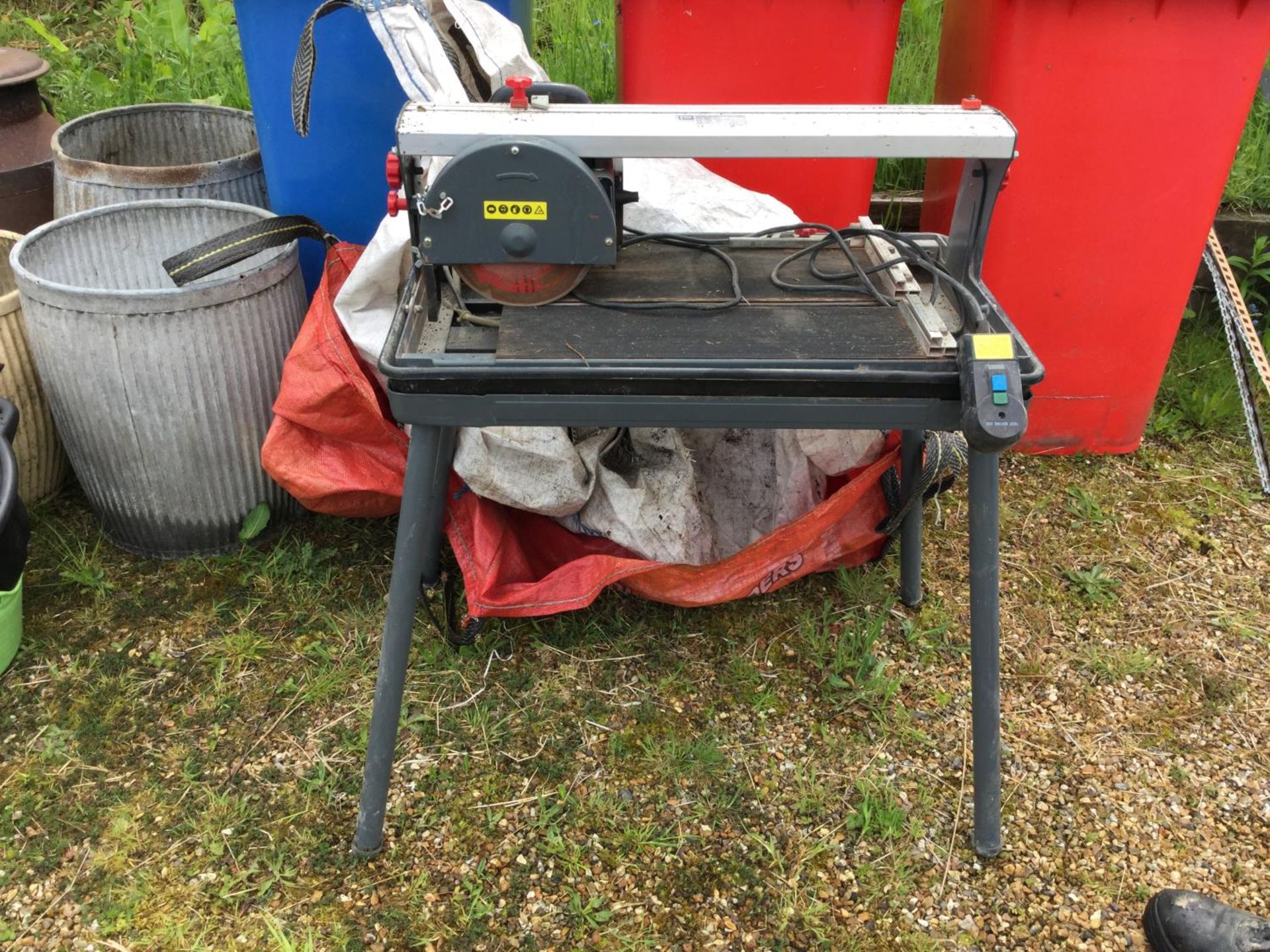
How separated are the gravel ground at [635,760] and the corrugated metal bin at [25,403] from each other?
9cm

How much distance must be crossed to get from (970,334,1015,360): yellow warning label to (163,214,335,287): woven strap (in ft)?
4.46

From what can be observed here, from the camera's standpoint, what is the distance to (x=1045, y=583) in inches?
93.7

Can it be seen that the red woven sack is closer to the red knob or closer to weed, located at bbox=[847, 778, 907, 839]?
the red knob

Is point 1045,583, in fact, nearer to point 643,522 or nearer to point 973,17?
point 643,522

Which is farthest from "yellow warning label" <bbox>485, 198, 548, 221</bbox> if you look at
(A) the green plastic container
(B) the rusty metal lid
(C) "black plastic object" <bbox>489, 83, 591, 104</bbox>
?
(B) the rusty metal lid

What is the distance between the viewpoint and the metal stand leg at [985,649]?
1540 mm

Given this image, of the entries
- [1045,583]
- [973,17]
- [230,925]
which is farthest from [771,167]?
[230,925]

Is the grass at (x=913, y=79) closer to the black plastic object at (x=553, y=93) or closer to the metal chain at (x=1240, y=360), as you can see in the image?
the metal chain at (x=1240, y=360)

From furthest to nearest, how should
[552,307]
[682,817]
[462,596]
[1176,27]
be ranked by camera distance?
1. [462,596]
2. [1176,27]
3. [682,817]
4. [552,307]

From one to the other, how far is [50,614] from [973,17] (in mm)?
2492

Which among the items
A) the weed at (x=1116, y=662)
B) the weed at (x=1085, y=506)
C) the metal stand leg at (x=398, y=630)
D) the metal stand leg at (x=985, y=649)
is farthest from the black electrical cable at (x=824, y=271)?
the weed at (x=1085, y=506)

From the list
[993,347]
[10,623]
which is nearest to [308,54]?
[993,347]

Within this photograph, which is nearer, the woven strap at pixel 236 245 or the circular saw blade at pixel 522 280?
the circular saw blade at pixel 522 280

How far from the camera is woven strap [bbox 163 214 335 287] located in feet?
6.23
